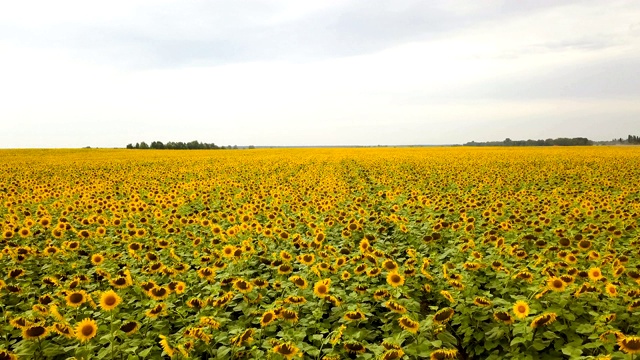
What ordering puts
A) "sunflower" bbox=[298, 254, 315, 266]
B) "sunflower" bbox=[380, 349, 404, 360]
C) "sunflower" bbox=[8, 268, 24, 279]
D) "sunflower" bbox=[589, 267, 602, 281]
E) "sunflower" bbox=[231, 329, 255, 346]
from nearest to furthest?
"sunflower" bbox=[380, 349, 404, 360] → "sunflower" bbox=[231, 329, 255, 346] → "sunflower" bbox=[589, 267, 602, 281] → "sunflower" bbox=[8, 268, 24, 279] → "sunflower" bbox=[298, 254, 315, 266]

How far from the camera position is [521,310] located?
12.4 ft

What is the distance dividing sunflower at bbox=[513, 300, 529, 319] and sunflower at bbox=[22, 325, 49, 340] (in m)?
4.46

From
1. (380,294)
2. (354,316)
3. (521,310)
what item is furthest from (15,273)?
(521,310)

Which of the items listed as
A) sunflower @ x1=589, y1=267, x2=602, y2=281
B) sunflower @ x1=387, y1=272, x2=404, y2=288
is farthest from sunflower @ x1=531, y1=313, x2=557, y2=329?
sunflower @ x1=387, y1=272, x2=404, y2=288

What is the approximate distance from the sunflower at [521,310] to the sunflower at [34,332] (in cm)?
446

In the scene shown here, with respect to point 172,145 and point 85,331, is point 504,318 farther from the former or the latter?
point 172,145

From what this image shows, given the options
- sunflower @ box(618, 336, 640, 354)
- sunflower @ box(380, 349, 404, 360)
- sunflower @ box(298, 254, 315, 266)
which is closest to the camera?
sunflower @ box(380, 349, 404, 360)

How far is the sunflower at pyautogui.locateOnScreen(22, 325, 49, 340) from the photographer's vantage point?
3.50 m

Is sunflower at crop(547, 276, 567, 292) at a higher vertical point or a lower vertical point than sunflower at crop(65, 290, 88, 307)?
higher

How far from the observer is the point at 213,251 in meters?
6.08

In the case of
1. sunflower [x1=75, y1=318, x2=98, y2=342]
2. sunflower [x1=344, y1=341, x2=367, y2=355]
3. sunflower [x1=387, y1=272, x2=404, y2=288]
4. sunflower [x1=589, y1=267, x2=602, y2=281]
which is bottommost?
sunflower [x1=344, y1=341, x2=367, y2=355]

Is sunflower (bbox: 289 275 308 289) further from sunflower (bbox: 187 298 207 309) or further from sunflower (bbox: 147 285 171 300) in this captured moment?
sunflower (bbox: 147 285 171 300)

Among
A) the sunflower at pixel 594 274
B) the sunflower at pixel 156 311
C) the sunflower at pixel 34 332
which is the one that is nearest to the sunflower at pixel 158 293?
the sunflower at pixel 156 311

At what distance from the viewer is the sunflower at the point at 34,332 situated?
11.5ft
